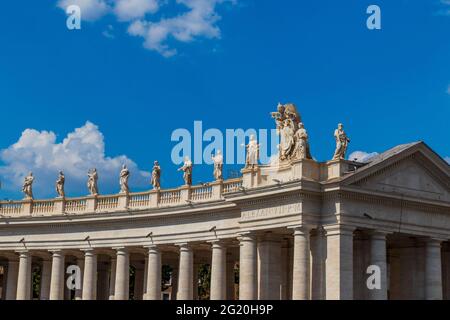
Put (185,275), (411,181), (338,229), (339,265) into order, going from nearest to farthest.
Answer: (339,265)
(338,229)
(411,181)
(185,275)

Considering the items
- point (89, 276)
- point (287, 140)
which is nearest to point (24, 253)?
point (89, 276)

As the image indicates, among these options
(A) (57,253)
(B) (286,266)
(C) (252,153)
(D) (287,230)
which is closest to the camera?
(D) (287,230)

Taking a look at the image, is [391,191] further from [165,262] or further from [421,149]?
[165,262]

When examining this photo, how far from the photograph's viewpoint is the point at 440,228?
70500 millimetres

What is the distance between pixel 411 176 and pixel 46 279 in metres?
39.7

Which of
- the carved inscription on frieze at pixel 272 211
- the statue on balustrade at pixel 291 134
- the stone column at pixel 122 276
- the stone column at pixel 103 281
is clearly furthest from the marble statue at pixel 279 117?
the stone column at pixel 103 281

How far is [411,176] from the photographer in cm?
6950

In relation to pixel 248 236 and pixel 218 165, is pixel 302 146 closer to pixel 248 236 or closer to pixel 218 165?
pixel 248 236

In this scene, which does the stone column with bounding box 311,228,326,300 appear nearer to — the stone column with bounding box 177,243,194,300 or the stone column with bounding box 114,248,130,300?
the stone column with bounding box 177,243,194,300

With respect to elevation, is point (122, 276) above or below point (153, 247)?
below

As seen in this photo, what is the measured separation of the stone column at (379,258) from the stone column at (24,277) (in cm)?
3660

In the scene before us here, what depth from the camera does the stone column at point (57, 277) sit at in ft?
276

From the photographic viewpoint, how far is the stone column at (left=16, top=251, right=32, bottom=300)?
86.6 meters
